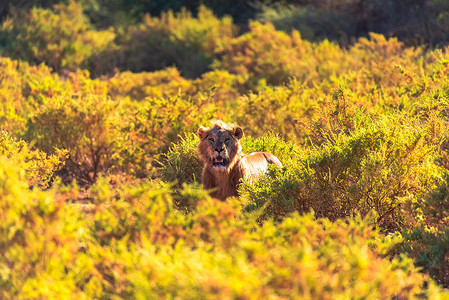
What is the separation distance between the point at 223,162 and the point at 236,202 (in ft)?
7.32

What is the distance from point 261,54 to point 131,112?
7648 millimetres

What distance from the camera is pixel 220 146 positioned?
8.84 m

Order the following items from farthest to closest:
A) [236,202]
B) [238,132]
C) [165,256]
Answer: [238,132] → [236,202] → [165,256]

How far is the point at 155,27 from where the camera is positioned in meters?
27.9

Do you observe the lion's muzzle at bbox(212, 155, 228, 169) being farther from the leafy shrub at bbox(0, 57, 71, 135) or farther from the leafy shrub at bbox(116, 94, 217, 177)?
the leafy shrub at bbox(0, 57, 71, 135)

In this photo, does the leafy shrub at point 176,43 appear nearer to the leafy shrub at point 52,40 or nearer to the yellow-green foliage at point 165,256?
the leafy shrub at point 52,40

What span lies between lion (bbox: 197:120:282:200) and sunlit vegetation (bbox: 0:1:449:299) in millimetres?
402

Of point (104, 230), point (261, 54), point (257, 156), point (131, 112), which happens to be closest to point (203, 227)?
point (104, 230)

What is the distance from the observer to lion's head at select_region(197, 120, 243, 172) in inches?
348

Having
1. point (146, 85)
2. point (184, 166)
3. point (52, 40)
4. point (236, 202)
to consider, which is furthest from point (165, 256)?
point (52, 40)

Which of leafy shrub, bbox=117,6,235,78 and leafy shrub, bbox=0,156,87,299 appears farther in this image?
leafy shrub, bbox=117,6,235,78

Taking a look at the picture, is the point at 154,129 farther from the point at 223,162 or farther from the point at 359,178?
the point at 359,178

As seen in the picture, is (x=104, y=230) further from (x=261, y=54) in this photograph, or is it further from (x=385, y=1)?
(x=385, y=1)

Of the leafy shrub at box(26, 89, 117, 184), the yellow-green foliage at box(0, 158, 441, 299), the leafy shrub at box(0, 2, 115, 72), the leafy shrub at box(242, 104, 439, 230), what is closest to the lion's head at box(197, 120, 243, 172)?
the leafy shrub at box(242, 104, 439, 230)
